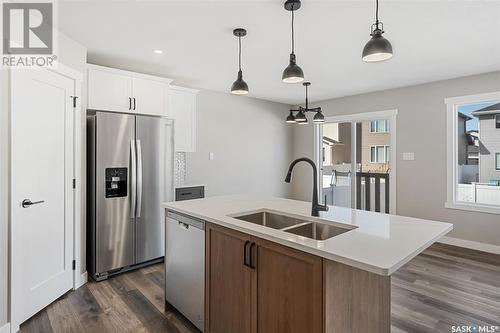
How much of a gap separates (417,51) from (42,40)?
382cm

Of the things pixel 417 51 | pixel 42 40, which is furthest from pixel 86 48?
pixel 417 51

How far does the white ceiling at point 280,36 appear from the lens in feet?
7.41

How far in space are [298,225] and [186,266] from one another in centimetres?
97

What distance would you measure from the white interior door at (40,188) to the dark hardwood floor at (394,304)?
0.81 feet

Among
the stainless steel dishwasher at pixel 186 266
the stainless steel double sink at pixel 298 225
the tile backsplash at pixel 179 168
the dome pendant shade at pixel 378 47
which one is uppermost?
the dome pendant shade at pixel 378 47

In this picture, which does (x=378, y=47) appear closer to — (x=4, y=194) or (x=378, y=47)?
(x=378, y=47)

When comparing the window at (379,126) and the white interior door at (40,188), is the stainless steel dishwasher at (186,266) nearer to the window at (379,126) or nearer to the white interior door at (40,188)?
the white interior door at (40,188)

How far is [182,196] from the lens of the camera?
418 cm

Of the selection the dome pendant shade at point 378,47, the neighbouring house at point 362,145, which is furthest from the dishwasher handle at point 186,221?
the neighbouring house at point 362,145

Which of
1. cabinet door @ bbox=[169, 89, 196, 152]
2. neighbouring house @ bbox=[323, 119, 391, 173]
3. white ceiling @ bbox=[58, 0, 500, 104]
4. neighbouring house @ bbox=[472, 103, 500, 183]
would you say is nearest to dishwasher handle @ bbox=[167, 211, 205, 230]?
white ceiling @ bbox=[58, 0, 500, 104]

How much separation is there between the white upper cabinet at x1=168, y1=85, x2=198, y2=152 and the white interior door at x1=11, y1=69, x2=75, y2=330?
1394 millimetres

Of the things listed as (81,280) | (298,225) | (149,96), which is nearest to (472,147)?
(298,225)

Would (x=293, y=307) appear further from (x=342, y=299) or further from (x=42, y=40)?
(x=42, y=40)

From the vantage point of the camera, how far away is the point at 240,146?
214 inches
